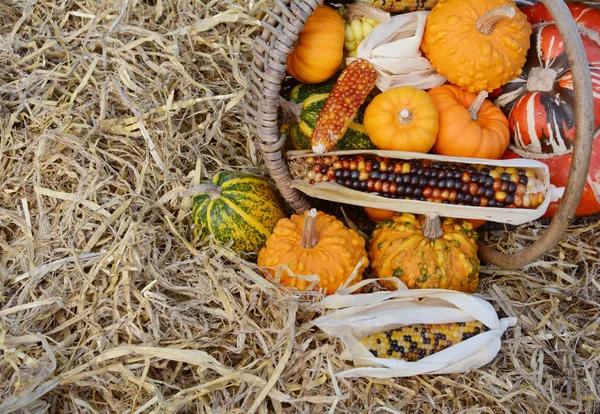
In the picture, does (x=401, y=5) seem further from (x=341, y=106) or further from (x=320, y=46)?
(x=341, y=106)

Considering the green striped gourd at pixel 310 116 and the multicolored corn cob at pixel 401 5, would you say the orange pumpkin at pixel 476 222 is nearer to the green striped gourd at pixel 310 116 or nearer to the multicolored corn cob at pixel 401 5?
the green striped gourd at pixel 310 116

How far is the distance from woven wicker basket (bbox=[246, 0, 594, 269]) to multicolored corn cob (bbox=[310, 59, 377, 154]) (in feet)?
0.57

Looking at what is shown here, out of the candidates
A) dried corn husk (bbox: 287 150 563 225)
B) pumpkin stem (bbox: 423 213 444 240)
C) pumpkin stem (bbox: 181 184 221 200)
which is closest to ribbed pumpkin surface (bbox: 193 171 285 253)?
pumpkin stem (bbox: 181 184 221 200)

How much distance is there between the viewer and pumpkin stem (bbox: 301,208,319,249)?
2.22 metres

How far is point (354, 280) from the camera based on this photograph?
234 centimetres

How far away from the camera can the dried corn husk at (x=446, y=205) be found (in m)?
2.26

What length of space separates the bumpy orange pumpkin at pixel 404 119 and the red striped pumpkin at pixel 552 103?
441mm

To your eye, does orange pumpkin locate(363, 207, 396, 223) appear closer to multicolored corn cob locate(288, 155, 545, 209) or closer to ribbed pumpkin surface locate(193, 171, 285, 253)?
multicolored corn cob locate(288, 155, 545, 209)

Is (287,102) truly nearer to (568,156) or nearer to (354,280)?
(354,280)

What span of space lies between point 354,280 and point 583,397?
962 mm

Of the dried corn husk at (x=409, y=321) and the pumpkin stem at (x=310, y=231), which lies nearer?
the dried corn husk at (x=409, y=321)

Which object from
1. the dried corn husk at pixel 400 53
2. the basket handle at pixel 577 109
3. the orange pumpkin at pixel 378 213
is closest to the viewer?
the basket handle at pixel 577 109

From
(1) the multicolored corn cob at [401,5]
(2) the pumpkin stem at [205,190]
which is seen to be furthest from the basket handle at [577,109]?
(2) the pumpkin stem at [205,190]

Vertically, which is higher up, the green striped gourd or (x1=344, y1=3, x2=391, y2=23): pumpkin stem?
(x1=344, y1=3, x2=391, y2=23): pumpkin stem
